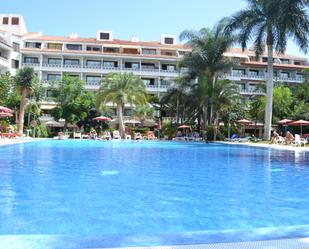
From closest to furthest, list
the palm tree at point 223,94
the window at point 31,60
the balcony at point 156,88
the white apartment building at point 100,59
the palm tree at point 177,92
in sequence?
the palm tree at point 223,94, the palm tree at point 177,92, the white apartment building at point 100,59, the window at point 31,60, the balcony at point 156,88

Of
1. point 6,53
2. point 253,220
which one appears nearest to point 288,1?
Answer: point 253,220

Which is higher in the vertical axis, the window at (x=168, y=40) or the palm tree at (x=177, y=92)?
the window at (x=168, y=40)

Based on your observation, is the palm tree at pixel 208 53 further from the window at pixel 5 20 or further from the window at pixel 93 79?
the window at pixel 5 20

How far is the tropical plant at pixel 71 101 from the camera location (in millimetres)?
51062

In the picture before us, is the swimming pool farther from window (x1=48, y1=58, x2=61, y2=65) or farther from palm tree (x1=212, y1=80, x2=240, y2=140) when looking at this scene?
window (x1=48, y1=58, x2=61, y2=65)

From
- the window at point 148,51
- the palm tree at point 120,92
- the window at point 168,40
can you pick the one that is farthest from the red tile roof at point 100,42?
the palm tree at point 120,92

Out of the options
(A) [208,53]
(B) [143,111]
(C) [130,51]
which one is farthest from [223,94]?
(C) [130,51]

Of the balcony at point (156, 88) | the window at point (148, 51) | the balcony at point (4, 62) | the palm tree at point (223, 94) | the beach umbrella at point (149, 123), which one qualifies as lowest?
the beach umbrella at point (149, 123)

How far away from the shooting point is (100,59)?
65500 mm

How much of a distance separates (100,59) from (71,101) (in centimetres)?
1611

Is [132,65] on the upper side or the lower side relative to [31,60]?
upper

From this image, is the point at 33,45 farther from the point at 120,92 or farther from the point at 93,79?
the point at 120,92

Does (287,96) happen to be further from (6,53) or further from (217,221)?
(217,221)

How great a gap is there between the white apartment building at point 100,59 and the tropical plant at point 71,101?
1003 cm
